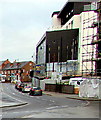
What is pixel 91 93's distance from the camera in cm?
3412

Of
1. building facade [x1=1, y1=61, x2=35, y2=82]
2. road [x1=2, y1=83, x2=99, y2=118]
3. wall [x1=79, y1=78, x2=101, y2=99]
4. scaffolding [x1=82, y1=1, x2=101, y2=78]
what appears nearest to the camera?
road [x1=2, y1=83, x2=99, y2=118]

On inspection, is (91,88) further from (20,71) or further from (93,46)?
(20,71)

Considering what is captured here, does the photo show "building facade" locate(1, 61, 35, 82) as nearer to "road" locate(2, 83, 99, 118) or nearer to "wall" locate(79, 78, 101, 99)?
"wall" locate(79, 78, 101, 99)

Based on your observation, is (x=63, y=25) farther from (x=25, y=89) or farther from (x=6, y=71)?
(x=6, y=71)

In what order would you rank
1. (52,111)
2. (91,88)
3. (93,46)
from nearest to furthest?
(52,111) → (91,88) → (93,46)

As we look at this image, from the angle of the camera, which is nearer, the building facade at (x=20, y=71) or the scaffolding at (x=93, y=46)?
the scaffolding at (x=93, y=46)

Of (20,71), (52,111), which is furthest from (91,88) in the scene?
(20,71)

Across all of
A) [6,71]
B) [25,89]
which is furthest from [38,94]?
[6,71]

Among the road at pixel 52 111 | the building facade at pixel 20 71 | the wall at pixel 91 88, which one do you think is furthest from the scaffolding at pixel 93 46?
the building facade at pixel 20 71

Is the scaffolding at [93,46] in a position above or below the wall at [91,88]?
above

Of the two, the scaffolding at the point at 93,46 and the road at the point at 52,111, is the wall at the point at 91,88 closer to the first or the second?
the scaffolding at the point at 93,46

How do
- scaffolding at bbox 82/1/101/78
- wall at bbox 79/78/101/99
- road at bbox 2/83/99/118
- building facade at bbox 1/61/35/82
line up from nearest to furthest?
road at bbox 2/83/99/118
wall at bbox 79/78/101/99
scaffolding at bbox 82/1/101/78
building facade at bbox 1/61/35/82

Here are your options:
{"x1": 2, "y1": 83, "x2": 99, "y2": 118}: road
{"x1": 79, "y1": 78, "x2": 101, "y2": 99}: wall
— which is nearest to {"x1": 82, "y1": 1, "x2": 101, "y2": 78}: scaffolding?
{"x1": 79, "y1": 78, "x2": 101, "y2": 99}: wall

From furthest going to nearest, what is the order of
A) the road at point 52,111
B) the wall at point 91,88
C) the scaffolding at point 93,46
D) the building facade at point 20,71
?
the building facade at point 20,71 < the scaffolding at point 93,46 < the wall at point 91,88 < the road at point 52,111
